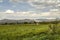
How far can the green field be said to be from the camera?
215cm

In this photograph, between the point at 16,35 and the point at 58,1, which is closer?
the point at 16,35

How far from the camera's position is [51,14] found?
2.27 meters

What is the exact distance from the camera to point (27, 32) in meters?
2.20

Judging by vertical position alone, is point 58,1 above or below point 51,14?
above

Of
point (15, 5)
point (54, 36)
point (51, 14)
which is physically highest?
point (15, 5)

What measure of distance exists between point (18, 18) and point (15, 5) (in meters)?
0.20

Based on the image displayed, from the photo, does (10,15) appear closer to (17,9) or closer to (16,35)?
(17,9)

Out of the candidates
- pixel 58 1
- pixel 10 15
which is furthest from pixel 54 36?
pixel 10 15

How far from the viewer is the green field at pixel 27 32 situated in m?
2.15

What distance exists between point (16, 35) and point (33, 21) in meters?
0.32

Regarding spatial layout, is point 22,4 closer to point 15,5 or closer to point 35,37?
point 15,5

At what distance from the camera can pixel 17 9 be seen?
2.22 m

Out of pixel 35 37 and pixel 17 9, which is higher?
pixel 17 9

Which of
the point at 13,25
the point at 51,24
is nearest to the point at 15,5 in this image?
the point at 13,25
